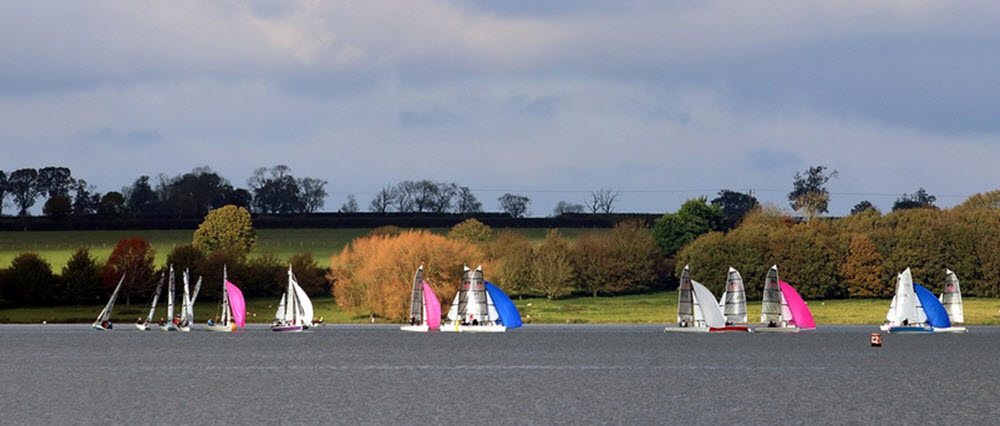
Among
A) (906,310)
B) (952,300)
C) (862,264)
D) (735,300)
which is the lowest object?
(906,310)

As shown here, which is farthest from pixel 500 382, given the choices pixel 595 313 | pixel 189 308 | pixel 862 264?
pixel 862 264

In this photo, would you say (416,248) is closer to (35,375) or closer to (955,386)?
(35,375)

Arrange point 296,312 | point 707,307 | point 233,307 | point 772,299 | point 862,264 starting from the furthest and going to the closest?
point 862,264 → point 233,307 → point 296,312 → point 772,299 → point 707,307

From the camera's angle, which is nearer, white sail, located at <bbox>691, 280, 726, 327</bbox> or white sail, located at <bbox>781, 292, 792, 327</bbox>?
white sail, located at <bbox>691, 280, 726, 327</bbox>

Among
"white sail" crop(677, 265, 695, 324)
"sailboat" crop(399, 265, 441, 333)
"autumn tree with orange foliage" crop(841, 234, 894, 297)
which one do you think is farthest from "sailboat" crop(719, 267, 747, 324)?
"autumn tree with orange foliage" crop(841, 234, 894, 297)

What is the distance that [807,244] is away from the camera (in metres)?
198

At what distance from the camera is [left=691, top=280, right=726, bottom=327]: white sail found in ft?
408

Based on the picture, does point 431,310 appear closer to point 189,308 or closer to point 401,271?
point 401,271

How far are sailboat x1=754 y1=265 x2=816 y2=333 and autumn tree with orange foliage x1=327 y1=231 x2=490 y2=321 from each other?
46867 mm

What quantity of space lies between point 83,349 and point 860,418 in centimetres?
7978

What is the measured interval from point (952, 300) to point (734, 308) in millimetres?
24111

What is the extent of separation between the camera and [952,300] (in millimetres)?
136000

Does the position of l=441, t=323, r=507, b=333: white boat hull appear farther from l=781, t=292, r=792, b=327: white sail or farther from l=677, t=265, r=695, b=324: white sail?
l=781, t=292, r=792, b=327: white sail

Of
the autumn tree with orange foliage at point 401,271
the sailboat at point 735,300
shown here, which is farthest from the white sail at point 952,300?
the autumn tree with orange foliage at point 401,271
